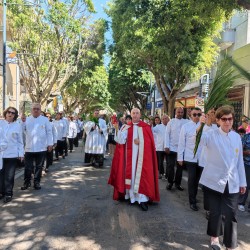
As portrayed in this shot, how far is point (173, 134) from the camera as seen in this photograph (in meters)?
8.78

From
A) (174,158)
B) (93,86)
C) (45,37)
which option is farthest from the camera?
(93,86)

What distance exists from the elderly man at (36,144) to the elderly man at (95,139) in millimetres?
4049

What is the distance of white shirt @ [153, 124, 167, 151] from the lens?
10.5 m

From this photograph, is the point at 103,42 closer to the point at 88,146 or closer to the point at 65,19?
the point at 65,19

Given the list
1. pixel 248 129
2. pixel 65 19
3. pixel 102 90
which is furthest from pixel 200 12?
pixel 102 90

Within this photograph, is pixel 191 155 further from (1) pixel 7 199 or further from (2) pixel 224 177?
(1) pixel 7 199

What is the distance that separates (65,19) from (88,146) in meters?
11.5

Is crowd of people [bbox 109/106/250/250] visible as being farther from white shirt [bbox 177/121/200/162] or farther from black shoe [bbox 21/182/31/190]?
black shoe [bbox 21/182/31/190]

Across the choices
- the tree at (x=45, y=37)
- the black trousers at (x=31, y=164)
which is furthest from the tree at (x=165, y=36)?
the black trousers at (x=31, y=164)

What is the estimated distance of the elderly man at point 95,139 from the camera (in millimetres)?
12500

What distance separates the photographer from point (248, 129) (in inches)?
353

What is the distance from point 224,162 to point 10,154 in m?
4.30

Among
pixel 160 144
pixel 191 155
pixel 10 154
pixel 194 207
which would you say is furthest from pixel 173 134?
pixel 10 154

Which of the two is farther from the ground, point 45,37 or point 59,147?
point 45,37
